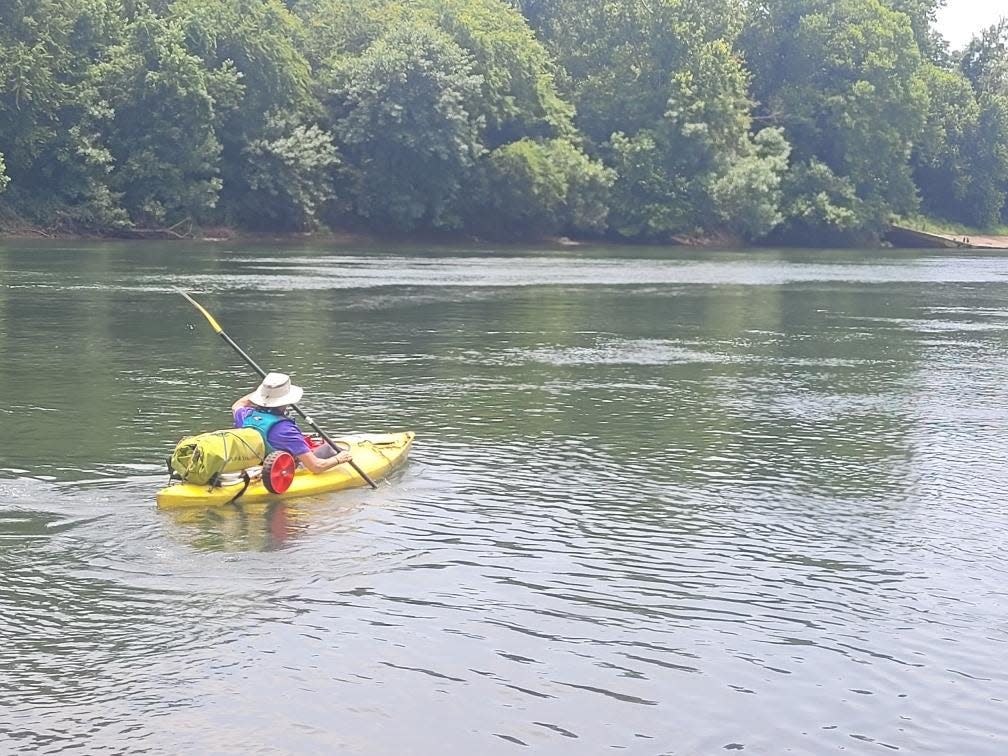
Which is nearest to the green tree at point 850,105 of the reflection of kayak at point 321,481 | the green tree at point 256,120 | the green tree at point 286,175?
the green tree at point 286,175

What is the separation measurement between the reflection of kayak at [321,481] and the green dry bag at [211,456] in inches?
5.0

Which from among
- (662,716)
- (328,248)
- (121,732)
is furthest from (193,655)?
(328,248)

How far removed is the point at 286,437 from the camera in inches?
539

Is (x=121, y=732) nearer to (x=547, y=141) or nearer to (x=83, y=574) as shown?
(x=83, y=574)

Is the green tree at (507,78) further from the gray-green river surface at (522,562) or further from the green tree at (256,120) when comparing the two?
the gray-green river surface at (522,562)

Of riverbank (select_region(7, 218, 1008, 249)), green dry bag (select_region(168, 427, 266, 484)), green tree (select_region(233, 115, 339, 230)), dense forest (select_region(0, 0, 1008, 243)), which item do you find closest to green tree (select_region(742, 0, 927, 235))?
dense forest (select_region(0, 0, 1008, 243))

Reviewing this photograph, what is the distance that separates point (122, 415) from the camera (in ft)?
59.7

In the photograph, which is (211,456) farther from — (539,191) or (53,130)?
(539,191)

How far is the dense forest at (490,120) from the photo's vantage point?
67.9 metres

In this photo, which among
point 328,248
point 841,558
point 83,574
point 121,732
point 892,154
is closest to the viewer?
point 121,732

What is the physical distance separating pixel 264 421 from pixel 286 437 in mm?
275

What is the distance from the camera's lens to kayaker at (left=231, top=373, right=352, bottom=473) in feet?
44.9

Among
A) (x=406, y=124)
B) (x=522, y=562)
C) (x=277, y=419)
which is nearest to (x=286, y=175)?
(x=406, y=124)

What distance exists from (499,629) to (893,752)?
3047 mm
